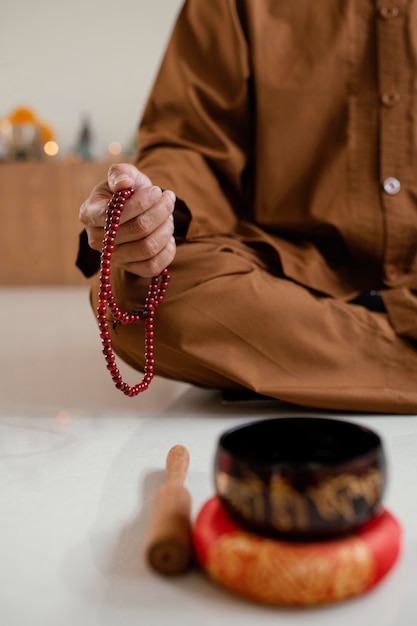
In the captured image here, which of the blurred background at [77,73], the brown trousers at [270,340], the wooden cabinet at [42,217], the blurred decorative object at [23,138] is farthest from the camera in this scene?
the blurred background at [77,73]

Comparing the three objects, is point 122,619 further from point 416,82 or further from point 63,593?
point 416,82

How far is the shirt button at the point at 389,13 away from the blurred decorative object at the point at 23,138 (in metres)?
3.03

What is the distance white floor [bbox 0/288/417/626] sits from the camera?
24.7 inches

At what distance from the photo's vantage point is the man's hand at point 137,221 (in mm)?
970

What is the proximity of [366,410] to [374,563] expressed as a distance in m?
0.64

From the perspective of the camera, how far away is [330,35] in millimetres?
1392

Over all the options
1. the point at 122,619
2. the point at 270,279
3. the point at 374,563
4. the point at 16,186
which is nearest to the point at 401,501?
the point at 374,563

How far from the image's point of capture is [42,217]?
3.94m

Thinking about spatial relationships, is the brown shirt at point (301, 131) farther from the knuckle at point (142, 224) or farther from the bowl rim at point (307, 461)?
the bowl rim at point (307, 461)

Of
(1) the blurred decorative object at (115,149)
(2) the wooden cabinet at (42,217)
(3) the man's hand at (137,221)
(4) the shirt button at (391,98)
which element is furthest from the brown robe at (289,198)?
(1) the blurred decorative object at (115,149)

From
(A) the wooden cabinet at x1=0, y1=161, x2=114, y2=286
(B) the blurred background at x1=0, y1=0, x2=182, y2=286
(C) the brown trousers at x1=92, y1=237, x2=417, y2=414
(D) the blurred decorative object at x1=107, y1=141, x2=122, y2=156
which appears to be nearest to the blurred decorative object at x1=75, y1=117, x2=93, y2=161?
(B) the blurred background at x1=0, y1=0, x2=182, y2=286

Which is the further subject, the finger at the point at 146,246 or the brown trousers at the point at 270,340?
the brown trousers at the point at 270,340

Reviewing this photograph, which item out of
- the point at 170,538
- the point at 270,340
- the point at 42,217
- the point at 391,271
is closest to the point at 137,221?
the point at 270,340

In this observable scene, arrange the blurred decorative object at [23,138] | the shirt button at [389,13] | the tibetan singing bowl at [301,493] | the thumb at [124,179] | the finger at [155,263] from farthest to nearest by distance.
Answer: the blurred decorative object at [23,138], the shirt button at [389,13], the finger at [155,263], the thumb at [124,179], the tibetan singing bowl at [301,493]
